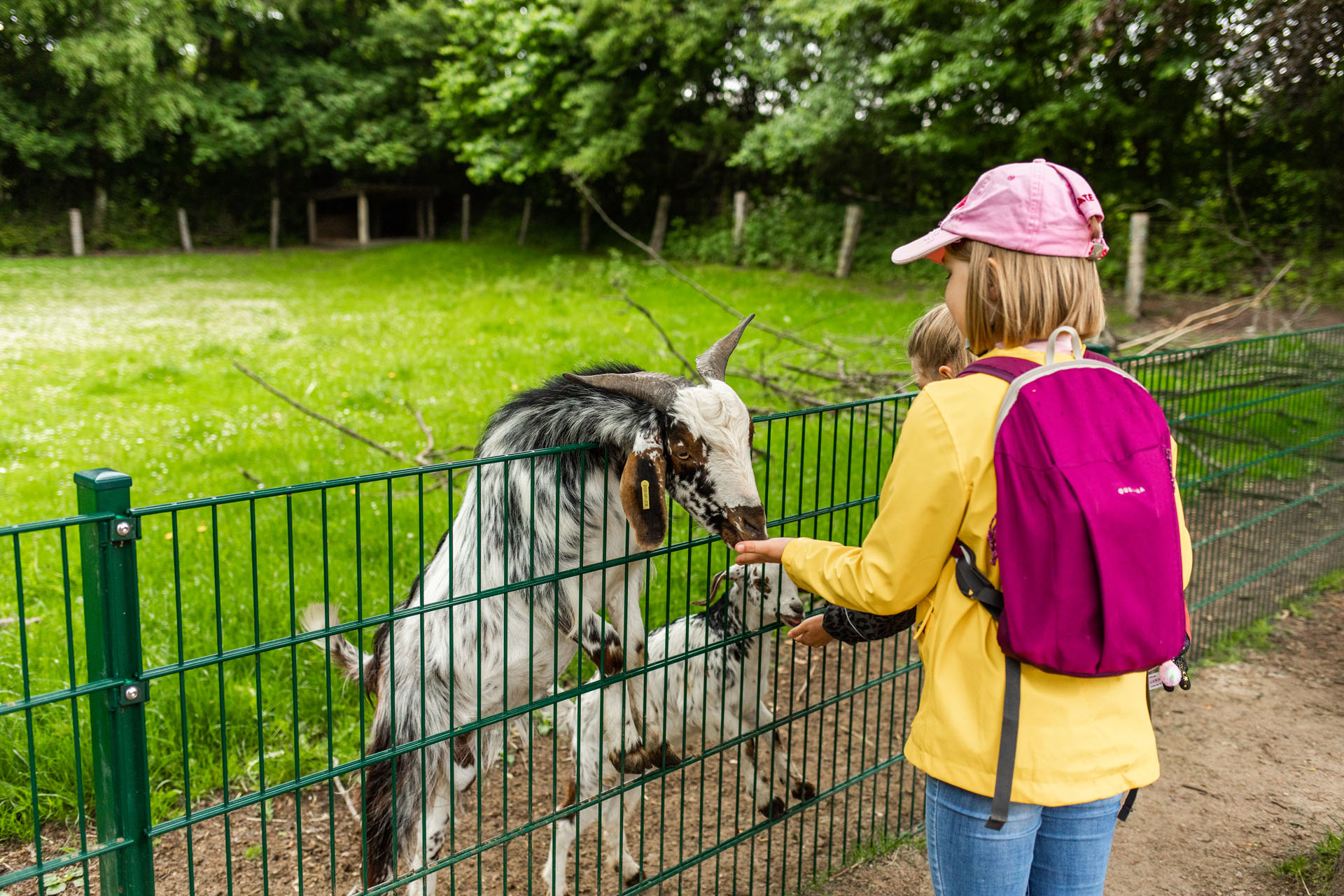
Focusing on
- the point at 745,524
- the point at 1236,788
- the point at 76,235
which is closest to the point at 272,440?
the point at 745,524

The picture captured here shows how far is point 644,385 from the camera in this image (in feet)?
8.36

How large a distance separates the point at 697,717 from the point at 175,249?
28709mm

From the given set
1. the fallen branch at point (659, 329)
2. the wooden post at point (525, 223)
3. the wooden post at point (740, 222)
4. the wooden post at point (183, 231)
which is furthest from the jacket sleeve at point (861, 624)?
the wooden post at point (183, 231)

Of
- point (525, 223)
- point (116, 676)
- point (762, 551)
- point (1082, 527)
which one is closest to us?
point (1082, 527)

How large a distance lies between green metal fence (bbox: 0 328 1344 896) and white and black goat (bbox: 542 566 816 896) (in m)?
0.08

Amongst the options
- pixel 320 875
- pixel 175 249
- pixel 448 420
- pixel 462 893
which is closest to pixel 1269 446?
pixel 462 893

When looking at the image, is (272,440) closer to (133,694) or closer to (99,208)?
(133,694)

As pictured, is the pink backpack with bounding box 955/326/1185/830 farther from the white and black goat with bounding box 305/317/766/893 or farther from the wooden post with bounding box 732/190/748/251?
the wooden post with bounding box 732/190/748/251

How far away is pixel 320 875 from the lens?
3336 millimetres

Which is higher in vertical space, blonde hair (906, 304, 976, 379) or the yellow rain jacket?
blonde hair (906, 304, 976, 379)

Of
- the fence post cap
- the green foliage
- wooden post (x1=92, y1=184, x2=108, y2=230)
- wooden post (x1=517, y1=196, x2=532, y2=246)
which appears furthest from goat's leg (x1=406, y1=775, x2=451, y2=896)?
wooden post (x1=92, y1=184, x2=108, y2=230)

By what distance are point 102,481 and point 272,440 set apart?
6226 mm

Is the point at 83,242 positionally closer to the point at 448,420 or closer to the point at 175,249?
the point at 175,249

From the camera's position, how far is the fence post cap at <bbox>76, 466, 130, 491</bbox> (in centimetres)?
159
